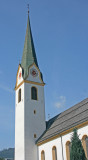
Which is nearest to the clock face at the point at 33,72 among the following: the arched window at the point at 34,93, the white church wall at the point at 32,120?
the white church wall at the point at 32,120

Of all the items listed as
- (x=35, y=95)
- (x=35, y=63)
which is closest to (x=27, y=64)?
(x=35, y=63)

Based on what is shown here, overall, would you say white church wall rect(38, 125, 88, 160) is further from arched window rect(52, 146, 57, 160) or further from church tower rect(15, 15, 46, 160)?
church tower rect(15, 15, 46, 160)

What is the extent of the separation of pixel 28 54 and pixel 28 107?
35.3 ft


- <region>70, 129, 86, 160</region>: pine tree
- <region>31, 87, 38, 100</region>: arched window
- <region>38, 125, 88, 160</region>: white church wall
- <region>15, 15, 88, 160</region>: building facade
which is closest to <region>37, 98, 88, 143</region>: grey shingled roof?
<region>15, 15, 88, 160</region>: building facade

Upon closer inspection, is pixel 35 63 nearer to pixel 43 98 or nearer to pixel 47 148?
pixel 43 98

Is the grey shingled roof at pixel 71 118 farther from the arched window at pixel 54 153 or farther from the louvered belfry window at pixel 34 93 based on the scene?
the louvered belfry window at pixel 34 93

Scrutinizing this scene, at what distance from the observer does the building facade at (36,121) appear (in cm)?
2936

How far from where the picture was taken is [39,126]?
38.5 meters

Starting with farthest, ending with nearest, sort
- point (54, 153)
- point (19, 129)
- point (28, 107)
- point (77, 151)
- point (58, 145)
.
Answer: point (28, 107) → point (19, 129) → point (54, 153) → point (58, 145) → point (77, 151)

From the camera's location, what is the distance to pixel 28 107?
127ft

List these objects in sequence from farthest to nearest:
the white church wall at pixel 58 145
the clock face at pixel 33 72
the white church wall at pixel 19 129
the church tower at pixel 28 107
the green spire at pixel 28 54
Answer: the green spire at pixel 28 54, the clock face at pixel 33 72, the white church wall at pixel 19 129, the church tower at pixel 28 107, the white church wall at pixel 58 145

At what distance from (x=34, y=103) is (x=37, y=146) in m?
7.23

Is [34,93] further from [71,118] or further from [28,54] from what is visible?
[71,118]

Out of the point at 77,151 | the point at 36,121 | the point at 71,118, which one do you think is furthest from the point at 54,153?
the point at 77,151
